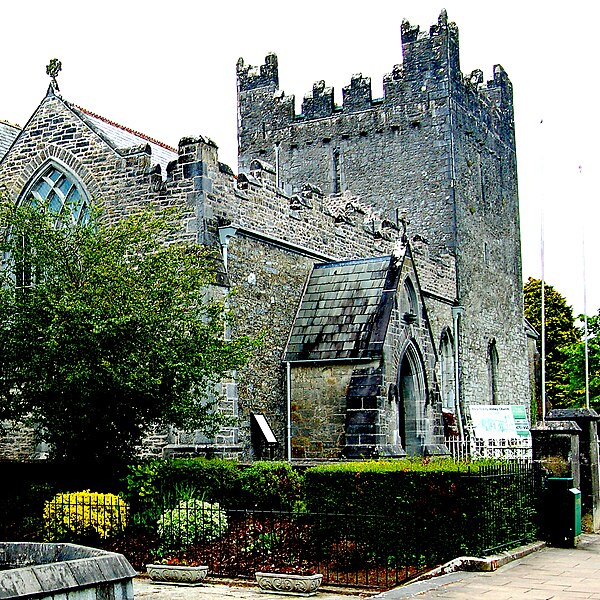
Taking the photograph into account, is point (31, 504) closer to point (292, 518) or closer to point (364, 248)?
point (292, 518)

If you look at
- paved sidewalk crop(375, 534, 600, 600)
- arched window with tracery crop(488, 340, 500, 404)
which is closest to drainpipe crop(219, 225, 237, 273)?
paved sidewalk crop(375, 534, 600, 600)

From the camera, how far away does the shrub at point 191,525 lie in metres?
14.3

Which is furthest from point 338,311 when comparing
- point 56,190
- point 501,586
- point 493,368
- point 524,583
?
point 493,368

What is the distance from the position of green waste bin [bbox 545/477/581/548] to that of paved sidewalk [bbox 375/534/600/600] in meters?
1.16

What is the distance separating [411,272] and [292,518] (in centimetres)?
966

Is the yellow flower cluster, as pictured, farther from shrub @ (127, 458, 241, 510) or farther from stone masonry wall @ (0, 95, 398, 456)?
stone masonry wall @ (0, 95, 398, 456)

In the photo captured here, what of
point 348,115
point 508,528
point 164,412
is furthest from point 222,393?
point 348,115

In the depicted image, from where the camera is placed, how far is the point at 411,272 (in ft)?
73.0

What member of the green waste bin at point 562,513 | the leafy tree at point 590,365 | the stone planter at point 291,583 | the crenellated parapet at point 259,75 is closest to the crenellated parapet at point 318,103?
the crenellated parapet at point 259,75

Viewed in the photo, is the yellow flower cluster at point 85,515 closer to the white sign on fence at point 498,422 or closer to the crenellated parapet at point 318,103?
the white sign on fence at point 498,422

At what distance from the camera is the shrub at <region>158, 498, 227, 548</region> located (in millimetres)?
14305

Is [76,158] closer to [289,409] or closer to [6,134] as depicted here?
[6,134]

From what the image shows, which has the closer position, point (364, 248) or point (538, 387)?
point (364, 248)

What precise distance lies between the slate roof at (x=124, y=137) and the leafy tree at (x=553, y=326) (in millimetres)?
37260
